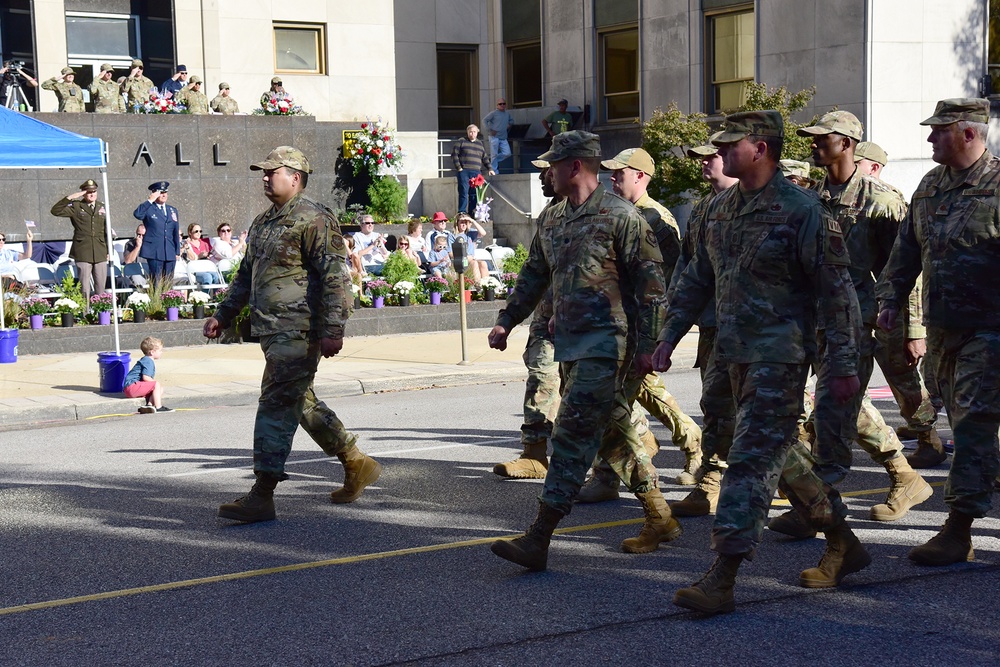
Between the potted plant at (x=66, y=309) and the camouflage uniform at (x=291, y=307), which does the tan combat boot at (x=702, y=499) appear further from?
the potted plant at (x=66, y=309)

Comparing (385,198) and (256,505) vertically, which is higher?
(385,198)

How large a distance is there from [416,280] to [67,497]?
1158cm

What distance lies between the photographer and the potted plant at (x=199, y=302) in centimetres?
1808

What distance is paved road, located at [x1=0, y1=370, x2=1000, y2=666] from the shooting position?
523 centimetres

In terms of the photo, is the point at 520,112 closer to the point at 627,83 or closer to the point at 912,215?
the point at 627,83

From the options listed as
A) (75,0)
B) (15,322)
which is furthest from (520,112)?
(15,322)

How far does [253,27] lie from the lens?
30.8m

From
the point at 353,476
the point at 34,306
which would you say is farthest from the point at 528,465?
the point at 34,306

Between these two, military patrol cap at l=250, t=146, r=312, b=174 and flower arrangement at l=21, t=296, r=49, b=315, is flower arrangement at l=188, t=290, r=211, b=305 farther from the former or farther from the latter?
military patrol cap at l=250, t=146, r=312, b=174

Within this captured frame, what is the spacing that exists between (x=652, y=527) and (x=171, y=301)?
40.3ft

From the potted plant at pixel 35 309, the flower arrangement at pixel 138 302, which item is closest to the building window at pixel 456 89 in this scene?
the flower arrangement at pixel 138 302

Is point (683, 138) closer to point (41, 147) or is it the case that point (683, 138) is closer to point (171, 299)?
point (171, 299)

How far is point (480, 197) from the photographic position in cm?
2638

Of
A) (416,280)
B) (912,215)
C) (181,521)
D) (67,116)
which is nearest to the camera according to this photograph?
(912,215)
